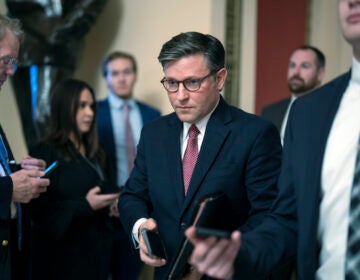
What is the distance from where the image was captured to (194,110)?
1.76m

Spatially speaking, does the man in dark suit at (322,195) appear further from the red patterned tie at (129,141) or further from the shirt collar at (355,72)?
the red patterned tie at (129,141)

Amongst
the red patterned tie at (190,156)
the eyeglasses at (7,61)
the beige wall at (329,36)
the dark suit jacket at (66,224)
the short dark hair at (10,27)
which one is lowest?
the dark suit jacket at (66,224)

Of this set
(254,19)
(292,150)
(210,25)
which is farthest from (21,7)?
(292,150)

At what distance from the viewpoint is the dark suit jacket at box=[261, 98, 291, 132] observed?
3.56 metres

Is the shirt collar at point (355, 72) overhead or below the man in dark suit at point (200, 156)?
overhead

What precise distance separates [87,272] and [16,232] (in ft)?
1.99

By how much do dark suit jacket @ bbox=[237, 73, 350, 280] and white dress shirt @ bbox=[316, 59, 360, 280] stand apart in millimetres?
22

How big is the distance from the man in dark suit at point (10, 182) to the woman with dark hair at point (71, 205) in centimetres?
35

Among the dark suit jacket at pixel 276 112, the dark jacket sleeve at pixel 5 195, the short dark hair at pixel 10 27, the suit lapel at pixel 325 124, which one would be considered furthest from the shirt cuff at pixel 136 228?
the dark suit jacket at pixel 276 112

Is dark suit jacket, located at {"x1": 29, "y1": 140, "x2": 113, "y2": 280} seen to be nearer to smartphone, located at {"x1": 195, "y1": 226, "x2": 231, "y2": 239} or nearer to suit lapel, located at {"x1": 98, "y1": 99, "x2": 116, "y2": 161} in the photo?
suit lapel, located at {"x1": 98, "y1": 99, "x2": 116, "y2": 161}

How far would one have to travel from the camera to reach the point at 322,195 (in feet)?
4.28

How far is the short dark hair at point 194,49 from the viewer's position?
1.73 metres

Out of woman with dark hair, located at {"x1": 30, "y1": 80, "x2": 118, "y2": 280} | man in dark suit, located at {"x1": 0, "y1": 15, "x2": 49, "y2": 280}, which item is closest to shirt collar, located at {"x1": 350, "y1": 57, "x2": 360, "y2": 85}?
man in dark suit, located at {"x1": 0, "y1": 15, "x2": 49, "y2": 280}

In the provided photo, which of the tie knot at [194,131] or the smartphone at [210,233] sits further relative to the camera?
the tie knot at [194,131]
